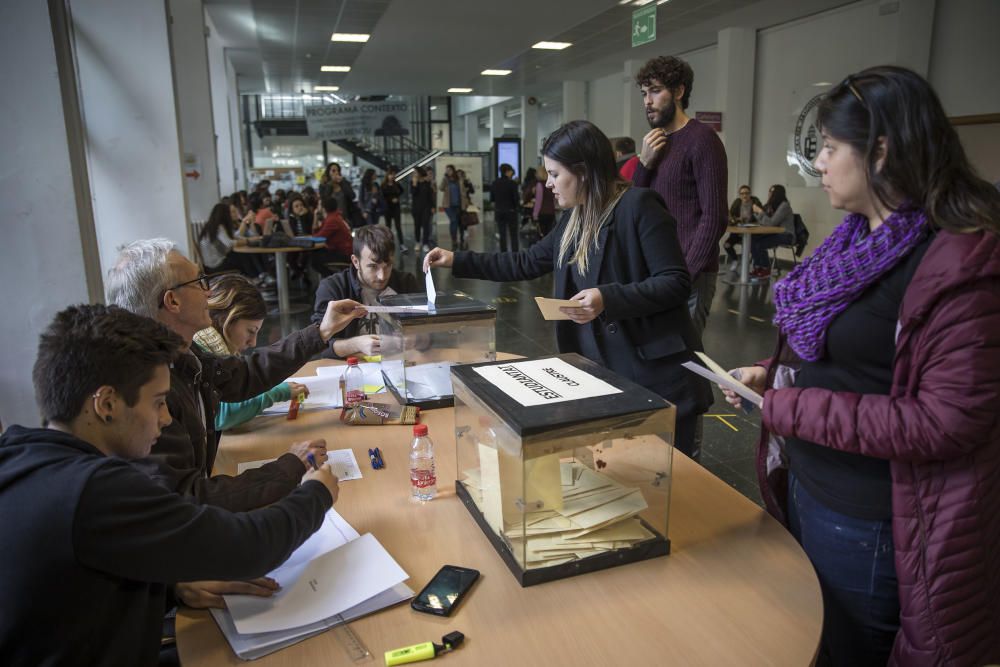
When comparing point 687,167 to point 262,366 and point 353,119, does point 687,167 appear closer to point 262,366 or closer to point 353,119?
point 262,366

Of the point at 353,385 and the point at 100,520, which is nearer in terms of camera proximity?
the point at 100,520

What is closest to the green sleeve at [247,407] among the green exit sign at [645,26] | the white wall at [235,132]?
the green exit sign at [645,26]

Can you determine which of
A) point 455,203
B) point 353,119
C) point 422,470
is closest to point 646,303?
point 422,470

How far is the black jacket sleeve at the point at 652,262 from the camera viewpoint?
71.4 inches

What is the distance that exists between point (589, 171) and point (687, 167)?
3.27 ft

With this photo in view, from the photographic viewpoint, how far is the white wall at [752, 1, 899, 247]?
27.4 feet

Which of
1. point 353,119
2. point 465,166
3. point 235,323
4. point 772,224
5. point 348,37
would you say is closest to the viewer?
point 235,323

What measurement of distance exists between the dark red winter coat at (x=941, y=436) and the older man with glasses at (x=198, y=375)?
1.03 meters

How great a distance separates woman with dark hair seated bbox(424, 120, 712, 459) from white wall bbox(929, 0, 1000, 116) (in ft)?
24.0

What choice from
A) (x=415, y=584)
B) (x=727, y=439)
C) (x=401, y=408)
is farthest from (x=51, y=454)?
(x=727, y=439)

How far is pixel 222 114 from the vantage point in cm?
1109

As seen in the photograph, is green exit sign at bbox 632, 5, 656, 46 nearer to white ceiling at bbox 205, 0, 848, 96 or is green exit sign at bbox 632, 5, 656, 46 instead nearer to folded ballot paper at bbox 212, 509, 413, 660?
white ceiling at bbox 205, 0, 848, 96

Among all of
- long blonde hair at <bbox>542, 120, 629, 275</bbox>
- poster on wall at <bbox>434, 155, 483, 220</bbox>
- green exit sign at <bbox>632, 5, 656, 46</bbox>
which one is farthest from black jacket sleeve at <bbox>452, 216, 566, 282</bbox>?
poster on wall at <bbox>434, 155, 483, 220</bbox>

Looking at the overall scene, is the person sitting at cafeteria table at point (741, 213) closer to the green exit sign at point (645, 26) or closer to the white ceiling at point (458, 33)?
the white ceiling at point (458, 33)
